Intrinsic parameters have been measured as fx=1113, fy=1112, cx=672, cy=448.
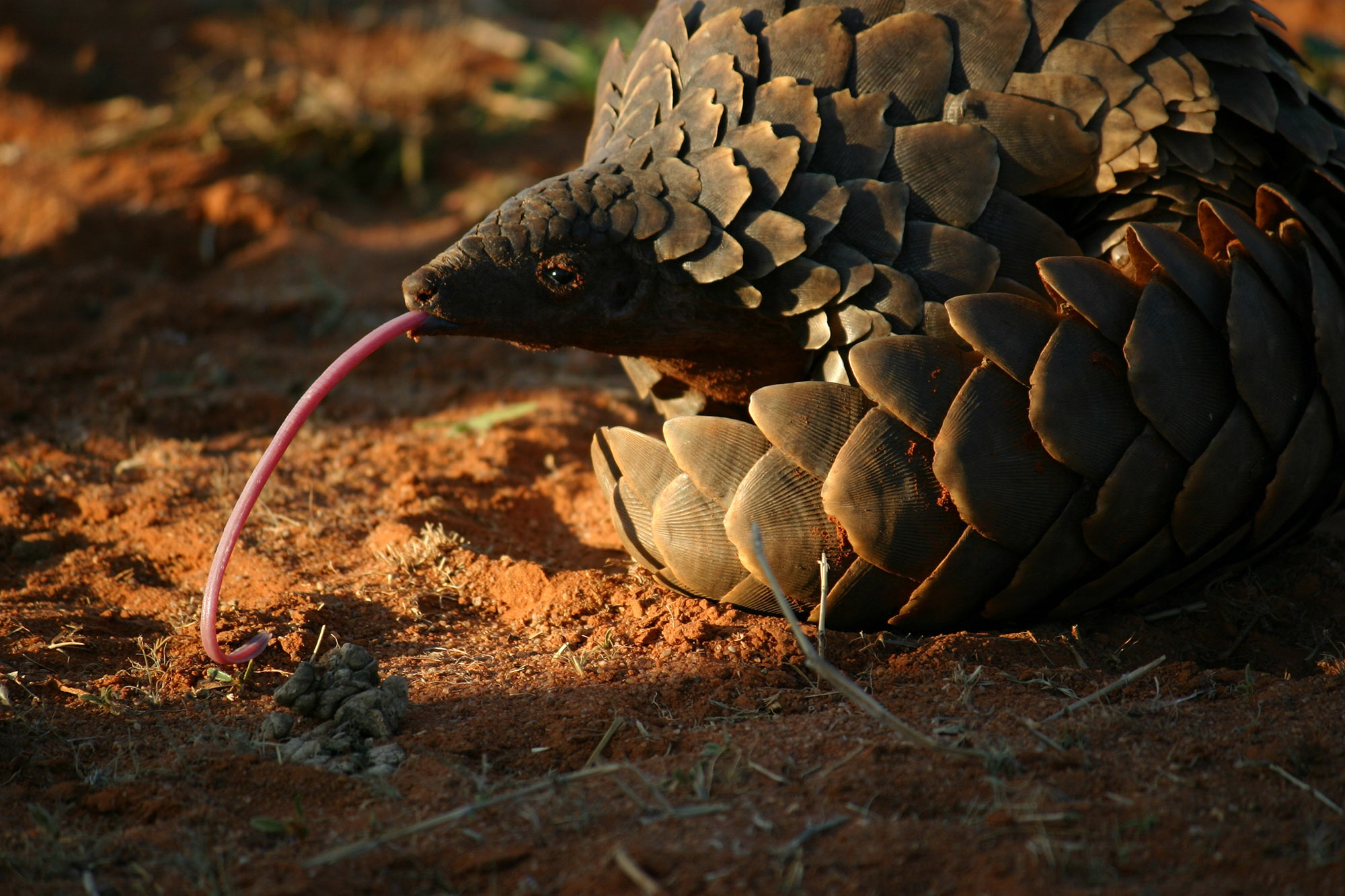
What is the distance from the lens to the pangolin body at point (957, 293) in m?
2.35

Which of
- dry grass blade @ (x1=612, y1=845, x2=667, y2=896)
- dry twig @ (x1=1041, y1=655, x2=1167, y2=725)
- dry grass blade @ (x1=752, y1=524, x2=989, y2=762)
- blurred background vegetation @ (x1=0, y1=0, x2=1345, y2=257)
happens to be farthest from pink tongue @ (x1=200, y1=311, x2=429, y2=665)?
blurred background vegetation @ (x1=0, y1=0, x2=1345, y2=257)

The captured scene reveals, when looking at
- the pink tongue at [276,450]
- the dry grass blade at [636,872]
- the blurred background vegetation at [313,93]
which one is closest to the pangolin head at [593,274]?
the pink tongue at [276,450]

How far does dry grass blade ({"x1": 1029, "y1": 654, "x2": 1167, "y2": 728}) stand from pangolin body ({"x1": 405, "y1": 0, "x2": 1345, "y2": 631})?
0.29m

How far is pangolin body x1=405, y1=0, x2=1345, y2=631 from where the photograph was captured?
235 cm

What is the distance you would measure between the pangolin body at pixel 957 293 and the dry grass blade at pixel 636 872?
90 cm

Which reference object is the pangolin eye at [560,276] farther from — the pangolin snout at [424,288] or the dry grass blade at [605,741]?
the dry grass blade at [605,741]

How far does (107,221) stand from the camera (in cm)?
543

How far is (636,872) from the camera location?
5.19ft

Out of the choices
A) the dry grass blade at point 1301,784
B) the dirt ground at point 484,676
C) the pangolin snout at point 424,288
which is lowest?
the dirt ground at point 484,676

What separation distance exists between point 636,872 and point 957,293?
5.04ft

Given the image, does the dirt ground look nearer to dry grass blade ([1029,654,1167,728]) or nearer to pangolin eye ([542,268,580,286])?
dry grass blade ([1029,654,1167,728])

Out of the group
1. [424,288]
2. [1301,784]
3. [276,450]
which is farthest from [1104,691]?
[276,450]

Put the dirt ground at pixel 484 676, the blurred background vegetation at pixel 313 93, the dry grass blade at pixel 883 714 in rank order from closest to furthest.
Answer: the dirt ground at pixel 484 676, the dry grass blade at pixel 883 714, the blurred background vegetation at pixel 313 93

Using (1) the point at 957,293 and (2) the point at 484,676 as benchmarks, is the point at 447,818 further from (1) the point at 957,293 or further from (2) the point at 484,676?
(1) the point at 957,293
